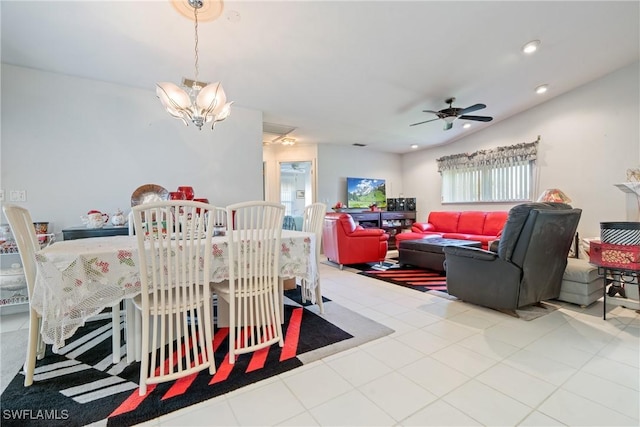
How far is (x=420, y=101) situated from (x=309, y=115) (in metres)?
1.73

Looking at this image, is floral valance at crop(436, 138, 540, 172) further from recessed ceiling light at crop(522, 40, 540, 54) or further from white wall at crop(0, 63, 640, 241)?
recessed ceiling light at crop(522, 40, 540, 54)

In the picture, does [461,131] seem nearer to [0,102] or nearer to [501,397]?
[501,397]

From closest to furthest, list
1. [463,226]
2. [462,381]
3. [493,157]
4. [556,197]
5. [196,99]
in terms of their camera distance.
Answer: [462,381], [196,99], [556,197], [493,157], [463,226]

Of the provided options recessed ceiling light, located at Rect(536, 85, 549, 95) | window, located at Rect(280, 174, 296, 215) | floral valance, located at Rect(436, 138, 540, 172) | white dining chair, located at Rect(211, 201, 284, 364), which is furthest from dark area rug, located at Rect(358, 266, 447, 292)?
window, located at Rect(280, 174, 296, 215)

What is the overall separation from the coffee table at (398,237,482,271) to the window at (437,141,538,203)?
5.91 ft

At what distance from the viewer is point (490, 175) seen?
5.63 meters

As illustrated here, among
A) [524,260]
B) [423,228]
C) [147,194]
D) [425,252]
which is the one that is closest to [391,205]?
[423,228]

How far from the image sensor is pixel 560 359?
6.06ft

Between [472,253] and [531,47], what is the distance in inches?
96.0

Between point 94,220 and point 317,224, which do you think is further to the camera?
point 94,220

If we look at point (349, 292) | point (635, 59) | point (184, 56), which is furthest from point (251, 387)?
point (635, 59)

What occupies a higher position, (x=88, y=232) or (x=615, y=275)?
(x=88, y=232)

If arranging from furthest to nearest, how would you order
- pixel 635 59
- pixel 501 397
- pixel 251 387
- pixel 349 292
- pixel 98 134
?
pixel 635 59, pixel 349 292, pixel 98 134, pixel 251 387, pixel 501 397

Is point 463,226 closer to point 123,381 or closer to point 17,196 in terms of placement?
point 123,381
